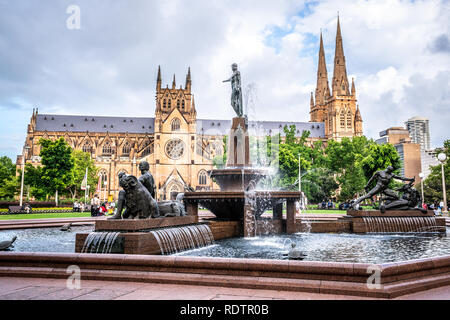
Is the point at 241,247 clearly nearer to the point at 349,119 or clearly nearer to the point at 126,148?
the point at 126,148

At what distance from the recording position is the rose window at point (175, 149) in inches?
2621

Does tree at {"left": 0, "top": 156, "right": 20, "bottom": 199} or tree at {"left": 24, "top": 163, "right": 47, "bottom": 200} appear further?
tree at {"left": 0, "top": 156, "right": 20, "bottom": 199}

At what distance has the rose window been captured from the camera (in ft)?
218

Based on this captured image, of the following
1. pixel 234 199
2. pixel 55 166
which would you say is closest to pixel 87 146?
pixel 55 166

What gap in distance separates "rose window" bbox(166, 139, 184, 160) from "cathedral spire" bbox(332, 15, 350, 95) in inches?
1980

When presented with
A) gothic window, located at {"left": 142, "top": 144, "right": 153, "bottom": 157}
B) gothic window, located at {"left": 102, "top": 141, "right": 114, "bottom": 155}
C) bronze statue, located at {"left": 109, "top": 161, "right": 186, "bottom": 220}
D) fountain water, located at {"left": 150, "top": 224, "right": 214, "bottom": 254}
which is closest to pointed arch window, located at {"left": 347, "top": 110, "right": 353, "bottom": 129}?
gothic window, located at {"left": 142, "top": 144, "right": 153, "bottom": 157}

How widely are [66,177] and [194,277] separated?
4867 cm

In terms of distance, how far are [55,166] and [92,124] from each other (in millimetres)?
43764

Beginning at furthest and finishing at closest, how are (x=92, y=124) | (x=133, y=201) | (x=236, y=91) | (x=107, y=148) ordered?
1. (x=92, y=124)
2. (x=107, y=148)
3. (x=236, y=91)
4. (x=133, y=201)

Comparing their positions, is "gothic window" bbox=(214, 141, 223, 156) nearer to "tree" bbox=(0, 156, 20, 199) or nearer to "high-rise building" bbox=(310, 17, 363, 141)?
"high-rise building" bbox=(310, 17, 363, 141)

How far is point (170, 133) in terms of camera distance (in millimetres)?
67375
